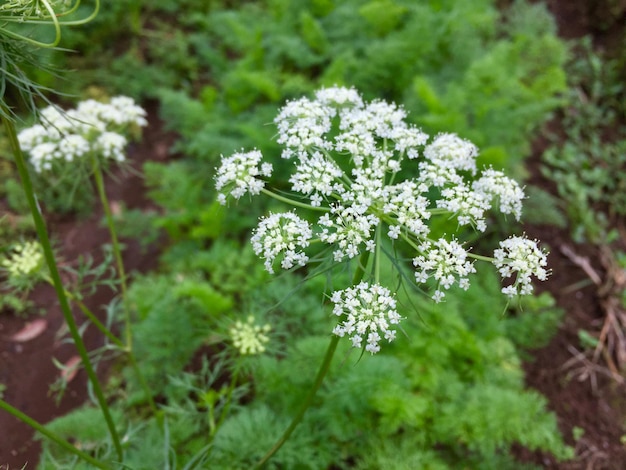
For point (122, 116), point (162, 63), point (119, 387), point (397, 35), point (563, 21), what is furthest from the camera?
point (563, 21)

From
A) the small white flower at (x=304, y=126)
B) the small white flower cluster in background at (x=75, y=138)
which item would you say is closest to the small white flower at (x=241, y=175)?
the small white flower at (x=304, y=126)

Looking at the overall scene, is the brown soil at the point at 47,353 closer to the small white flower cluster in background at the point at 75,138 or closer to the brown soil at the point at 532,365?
the brown soil at the point at 532,365

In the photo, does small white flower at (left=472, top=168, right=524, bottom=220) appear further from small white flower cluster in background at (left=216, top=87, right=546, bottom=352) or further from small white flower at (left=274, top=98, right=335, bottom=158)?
small white flower at (left=274, top=98, right=335, bottom=158)

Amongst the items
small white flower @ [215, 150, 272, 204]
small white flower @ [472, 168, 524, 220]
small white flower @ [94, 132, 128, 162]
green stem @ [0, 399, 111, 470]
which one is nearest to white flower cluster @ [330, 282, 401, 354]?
small white flower @ [215, 150, 272, 204]

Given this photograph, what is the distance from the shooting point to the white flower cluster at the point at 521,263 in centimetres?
182

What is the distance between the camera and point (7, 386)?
3.48 metres

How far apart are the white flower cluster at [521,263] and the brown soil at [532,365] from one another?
8.13ft

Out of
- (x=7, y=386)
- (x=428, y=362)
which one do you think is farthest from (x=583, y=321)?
(x=7, y=386)

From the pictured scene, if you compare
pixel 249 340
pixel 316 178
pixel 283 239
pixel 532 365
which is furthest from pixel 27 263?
pixel 532 365

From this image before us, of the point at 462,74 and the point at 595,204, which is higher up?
the point at 462,74

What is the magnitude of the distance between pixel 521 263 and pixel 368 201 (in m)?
0.60

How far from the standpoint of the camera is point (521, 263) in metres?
1.83

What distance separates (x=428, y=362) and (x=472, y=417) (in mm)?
462

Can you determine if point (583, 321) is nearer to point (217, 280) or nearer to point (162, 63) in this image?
point (217, 280)
